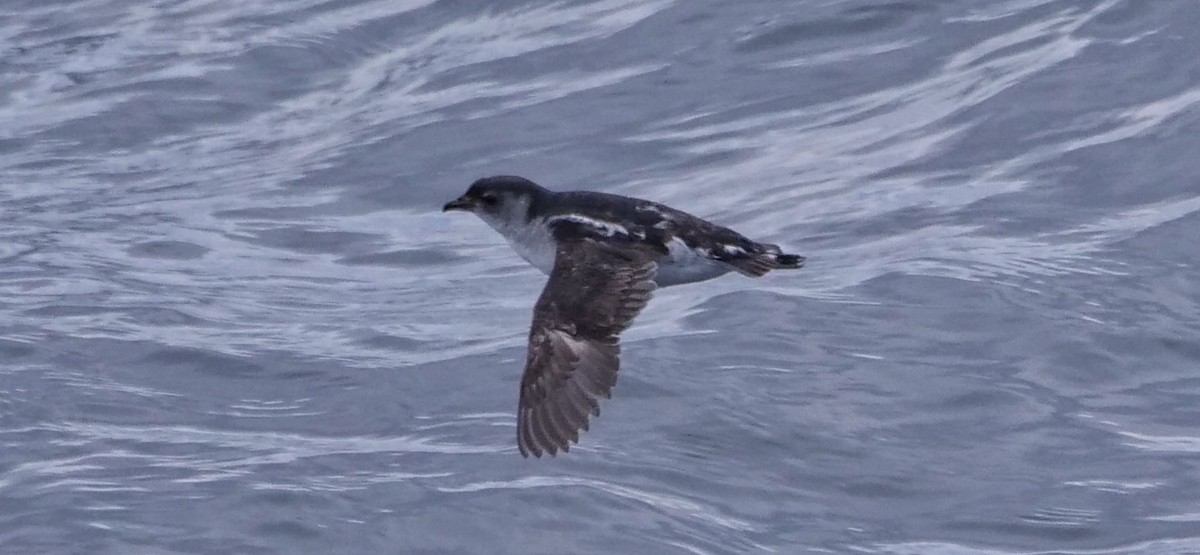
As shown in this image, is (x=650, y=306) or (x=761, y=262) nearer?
(x=761, y=262)

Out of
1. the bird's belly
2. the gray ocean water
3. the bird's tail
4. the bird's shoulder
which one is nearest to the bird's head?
the bird's shoulder

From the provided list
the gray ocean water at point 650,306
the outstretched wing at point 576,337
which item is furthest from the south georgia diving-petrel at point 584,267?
the gray ocean water at point 650,306

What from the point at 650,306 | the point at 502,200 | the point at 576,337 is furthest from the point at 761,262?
the point at 650,306

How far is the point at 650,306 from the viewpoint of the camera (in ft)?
33.6

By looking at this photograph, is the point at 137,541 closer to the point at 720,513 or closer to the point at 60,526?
the point at 60,526

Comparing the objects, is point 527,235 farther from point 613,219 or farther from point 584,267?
point 584,267

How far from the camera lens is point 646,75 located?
536 inches

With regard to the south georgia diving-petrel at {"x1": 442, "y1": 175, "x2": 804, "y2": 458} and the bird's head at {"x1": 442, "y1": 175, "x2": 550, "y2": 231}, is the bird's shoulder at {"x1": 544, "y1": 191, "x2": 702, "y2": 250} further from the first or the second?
the bird's head at {"x1": 442, "y1": 175, "x2": 550, "y2": 231}

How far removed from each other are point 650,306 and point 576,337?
3.14m

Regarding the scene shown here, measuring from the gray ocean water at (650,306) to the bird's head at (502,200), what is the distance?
0.88 meters

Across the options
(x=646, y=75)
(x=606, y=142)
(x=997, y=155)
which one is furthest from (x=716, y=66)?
(x=997, y=155)

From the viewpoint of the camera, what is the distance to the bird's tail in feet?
25.6

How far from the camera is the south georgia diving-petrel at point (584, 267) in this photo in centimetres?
691

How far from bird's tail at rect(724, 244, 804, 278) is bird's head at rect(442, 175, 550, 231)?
1.01 metres
